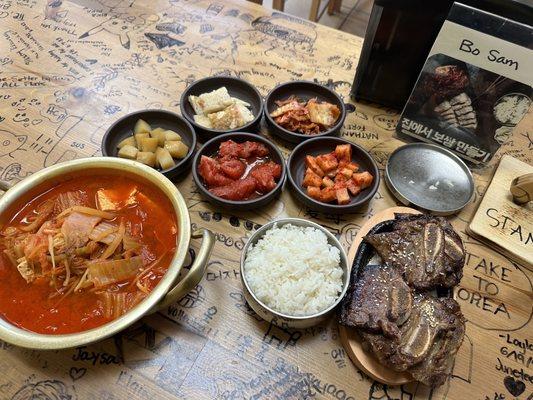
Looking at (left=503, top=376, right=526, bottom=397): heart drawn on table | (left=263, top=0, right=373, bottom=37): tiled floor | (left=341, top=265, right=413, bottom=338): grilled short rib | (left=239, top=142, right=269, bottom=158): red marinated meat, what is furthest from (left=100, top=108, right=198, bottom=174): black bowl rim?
(left=263, top=0, right=373, bottom=37): tiled floor

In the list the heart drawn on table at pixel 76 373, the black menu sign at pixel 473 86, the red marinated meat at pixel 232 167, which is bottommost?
the heart drawn on table at pixel 76 373

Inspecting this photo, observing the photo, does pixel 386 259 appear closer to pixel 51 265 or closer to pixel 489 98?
pixel 489 98

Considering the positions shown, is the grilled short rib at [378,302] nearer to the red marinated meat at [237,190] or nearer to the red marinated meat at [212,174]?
the red marinated meat at [237,190]

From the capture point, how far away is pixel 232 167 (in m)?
1.94

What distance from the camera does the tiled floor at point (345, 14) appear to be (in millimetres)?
4941

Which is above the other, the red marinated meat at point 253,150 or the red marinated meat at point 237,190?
the red marinated meat at point 253,150

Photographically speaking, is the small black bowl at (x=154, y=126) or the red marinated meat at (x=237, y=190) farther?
the small black bowl at (x=154, y=126)

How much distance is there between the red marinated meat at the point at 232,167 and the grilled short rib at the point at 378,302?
78 centimetres

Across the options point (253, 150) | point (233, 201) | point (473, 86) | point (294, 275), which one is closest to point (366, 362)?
point (294, 275)

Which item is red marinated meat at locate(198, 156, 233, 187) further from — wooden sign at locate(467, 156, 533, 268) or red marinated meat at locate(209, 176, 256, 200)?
wooden sign at locate(467, 156, 533, 268)

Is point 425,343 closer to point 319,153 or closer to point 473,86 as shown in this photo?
point 319,153

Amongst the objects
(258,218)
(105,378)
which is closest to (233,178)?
(258,218)

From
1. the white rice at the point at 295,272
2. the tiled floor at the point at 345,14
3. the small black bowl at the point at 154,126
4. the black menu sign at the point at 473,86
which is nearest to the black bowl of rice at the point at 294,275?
the white rice at the point at 295,272

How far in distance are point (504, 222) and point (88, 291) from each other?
191cm
